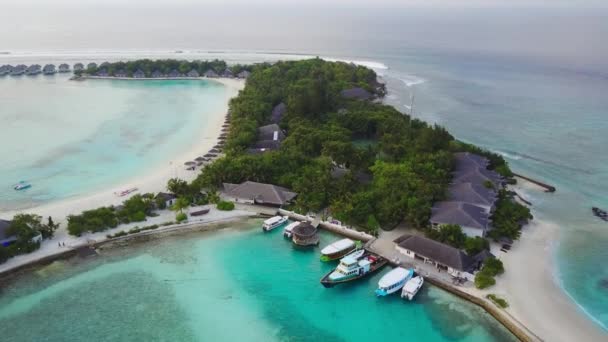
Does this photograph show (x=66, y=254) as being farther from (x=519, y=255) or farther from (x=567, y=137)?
(x=567, y=137)

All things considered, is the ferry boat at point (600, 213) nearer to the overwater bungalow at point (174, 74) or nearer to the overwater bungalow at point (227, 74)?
the overwater bungalow at point (227, 74)

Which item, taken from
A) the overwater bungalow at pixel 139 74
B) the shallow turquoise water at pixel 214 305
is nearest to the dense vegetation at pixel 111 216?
the shallow turquoise water at pixel 214 305

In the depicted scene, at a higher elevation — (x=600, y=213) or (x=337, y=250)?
(x=600, y=213)

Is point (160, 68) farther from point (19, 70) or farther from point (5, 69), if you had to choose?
point (5, 69)

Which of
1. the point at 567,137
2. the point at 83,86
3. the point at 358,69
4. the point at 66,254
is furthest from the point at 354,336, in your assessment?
the point at 83,86

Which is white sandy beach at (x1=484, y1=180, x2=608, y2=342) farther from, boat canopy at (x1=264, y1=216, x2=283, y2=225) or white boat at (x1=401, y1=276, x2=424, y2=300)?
boat canopy at (x1=264, y1=216, x2=283, y2=225)

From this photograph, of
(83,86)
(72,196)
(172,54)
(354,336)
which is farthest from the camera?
(172,54)

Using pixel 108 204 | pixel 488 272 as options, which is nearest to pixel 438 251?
pixel 488 272
